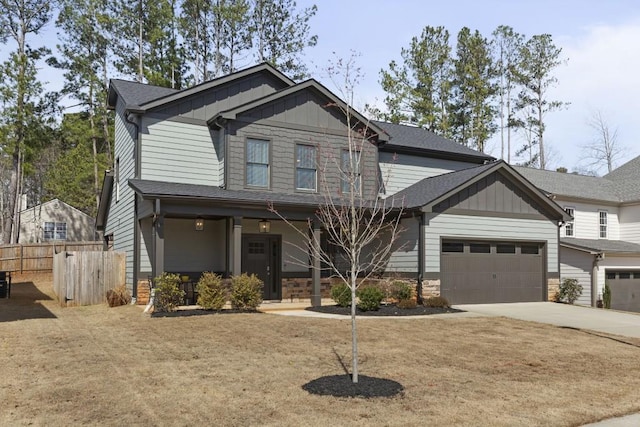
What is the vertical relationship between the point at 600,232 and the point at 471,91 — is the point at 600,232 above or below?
below

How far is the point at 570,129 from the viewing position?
4350 centimetres

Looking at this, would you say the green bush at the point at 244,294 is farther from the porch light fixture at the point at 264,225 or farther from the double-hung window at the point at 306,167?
the double-hung window at the point at 306,167

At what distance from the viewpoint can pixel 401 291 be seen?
16.7 meters

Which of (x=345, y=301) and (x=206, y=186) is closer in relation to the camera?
(x=345, y=301)

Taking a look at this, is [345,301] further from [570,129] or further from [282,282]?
[570,129]

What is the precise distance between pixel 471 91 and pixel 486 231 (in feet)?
73.1

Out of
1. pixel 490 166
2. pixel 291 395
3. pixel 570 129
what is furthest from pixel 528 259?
pixel 570 129

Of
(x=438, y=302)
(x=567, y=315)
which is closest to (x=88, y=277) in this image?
(x=438, y=302)

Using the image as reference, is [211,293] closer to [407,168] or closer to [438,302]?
[438,302]

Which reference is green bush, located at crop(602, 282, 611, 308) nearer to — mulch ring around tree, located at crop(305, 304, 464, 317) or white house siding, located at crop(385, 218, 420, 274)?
mulch ring around tree, located at crop(305, 304, 464, 317)

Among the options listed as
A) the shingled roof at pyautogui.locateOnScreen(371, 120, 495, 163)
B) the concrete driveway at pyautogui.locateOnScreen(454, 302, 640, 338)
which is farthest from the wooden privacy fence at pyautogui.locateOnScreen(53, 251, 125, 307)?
the concrete driveway at pyautogui.locateOnScreen(454, 302, 640, 338)

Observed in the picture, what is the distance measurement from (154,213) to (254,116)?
471 cm

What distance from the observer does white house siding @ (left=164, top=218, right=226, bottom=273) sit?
1705 cm

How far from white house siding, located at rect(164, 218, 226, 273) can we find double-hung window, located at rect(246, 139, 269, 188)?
1705 millimetres
